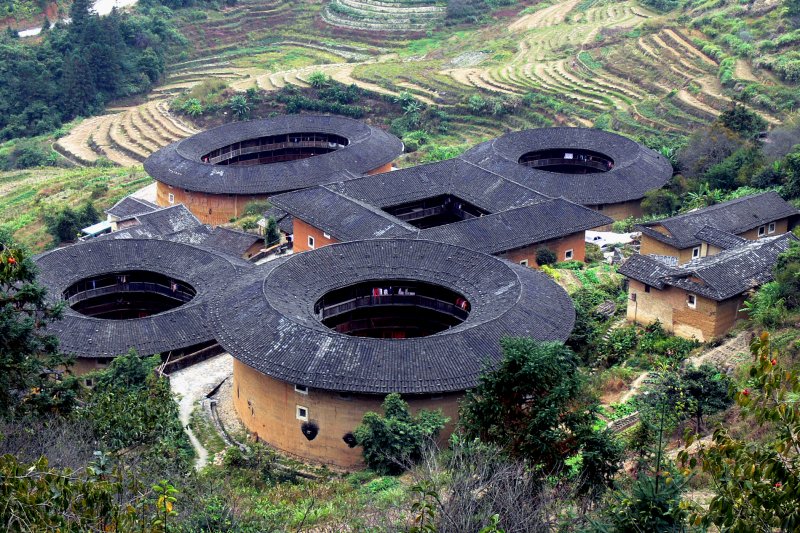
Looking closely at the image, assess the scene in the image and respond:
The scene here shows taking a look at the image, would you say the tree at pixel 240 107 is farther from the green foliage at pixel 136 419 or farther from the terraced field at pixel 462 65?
the green foliage at pixel 136 419

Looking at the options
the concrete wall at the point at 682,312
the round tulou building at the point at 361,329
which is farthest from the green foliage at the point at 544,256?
the concrete wall at the point at 682,312

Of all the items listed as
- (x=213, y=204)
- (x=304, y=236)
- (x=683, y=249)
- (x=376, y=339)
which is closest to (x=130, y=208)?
(x=213, y=204)

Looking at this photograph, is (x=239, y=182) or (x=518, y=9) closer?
(x=239, y=182)

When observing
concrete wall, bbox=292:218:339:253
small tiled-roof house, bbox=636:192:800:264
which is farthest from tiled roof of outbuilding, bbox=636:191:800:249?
concrete wall, bbox=292:218:339:253

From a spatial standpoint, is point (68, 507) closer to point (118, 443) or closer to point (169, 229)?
point (118, 443)

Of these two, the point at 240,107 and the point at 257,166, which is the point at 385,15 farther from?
the point at 257,166

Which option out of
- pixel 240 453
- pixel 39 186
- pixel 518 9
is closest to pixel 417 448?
pixel 240 453
